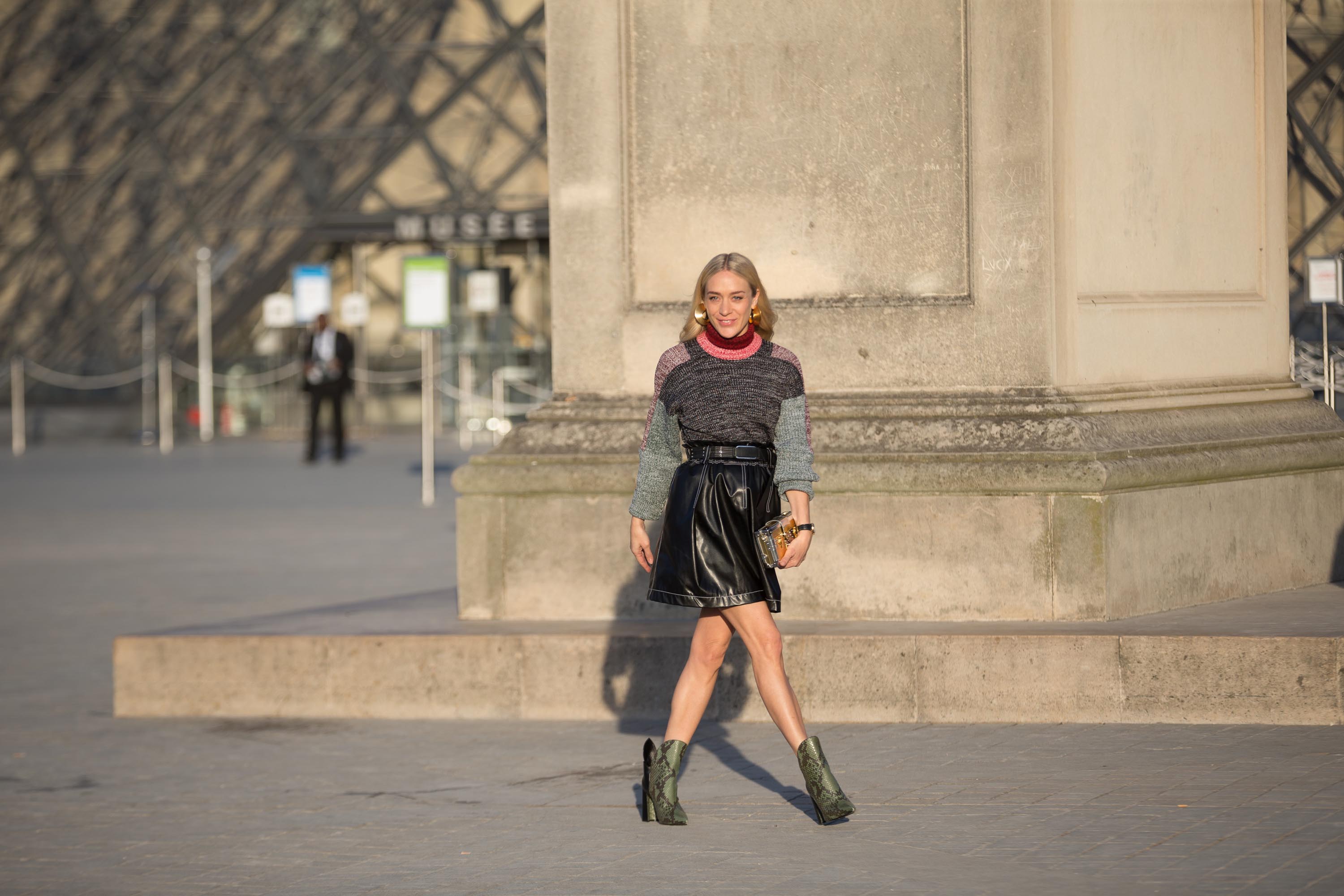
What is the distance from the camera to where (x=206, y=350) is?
3497cm

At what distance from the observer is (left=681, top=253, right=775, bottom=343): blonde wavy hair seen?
630 cm

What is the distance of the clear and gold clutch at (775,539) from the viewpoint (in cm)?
616

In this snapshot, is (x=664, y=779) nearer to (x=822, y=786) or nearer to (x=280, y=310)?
(x=822, y=786)

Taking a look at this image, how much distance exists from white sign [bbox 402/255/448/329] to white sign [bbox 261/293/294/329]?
14.3 metres

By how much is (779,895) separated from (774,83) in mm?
4303

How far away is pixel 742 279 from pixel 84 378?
31.9 meters

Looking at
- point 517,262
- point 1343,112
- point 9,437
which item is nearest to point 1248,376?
point 1343,112

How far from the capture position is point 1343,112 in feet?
64.9

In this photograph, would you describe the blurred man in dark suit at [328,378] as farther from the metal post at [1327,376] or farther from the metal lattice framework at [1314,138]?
the metal post at [1327,376]

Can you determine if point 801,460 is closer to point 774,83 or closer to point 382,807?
point 382,807

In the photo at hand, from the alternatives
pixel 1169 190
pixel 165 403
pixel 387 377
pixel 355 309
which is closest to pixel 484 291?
pixel 355 309

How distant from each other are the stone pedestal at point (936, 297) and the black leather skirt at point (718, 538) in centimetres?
227

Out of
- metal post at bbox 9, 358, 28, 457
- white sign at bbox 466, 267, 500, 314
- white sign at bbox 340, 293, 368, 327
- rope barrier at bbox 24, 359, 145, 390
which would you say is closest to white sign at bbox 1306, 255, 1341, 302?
white sign at bbox 466, 267, 500, 314

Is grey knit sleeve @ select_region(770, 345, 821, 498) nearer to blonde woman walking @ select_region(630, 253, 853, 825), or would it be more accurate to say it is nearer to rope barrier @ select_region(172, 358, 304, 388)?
blonde woman walking @ select_region(630, 253, 853, 825)
